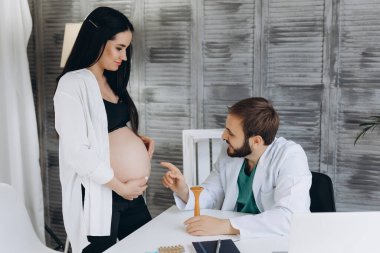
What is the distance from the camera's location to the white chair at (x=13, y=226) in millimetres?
1992

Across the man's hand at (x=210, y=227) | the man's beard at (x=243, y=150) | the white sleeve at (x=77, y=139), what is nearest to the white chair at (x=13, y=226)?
the white sleeve at (x=77, y=139)

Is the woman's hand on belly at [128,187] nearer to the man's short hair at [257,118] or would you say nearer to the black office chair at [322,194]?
the man's short hair at [257,118]

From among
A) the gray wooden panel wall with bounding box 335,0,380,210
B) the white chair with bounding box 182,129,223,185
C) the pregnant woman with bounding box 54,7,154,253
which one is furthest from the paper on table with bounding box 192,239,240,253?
the gray wooden panel wall with bounding box 335,0,380,210

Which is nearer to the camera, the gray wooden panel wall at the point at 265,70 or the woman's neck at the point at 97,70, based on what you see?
the woman's neck at the point at 97,70

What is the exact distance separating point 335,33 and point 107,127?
54.4 inches

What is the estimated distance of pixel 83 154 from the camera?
188 cm

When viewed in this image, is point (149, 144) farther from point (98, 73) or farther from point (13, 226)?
point (13, 226)

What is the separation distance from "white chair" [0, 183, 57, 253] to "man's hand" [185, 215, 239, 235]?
79 centimetres

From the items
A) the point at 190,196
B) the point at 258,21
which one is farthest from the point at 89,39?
the point at 258,21

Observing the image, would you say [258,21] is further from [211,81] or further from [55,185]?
[55,185]

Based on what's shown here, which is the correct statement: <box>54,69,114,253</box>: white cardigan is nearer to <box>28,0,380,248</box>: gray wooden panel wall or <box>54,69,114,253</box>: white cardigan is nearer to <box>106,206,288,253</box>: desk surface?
A: <box>106,206,288,253</box>: desk surface

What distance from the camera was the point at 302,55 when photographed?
9.06 feet

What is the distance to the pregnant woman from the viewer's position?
6.24 feet

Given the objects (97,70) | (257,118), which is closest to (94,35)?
(97,70)
